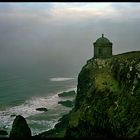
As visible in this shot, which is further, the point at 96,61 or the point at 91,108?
the point at 96,61

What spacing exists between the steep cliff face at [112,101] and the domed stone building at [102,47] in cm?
136

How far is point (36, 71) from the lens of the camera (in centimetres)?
6631

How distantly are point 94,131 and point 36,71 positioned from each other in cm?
3733

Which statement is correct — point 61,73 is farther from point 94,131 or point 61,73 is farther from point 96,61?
point 94,131

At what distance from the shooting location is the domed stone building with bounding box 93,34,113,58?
35200 millimetres

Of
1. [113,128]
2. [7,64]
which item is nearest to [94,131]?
[113,128]

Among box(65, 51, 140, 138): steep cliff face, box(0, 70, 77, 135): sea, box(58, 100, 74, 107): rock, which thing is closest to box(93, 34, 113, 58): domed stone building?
box(65, 51, 140, 138): steep cliff face

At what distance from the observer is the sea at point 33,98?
3906 cm

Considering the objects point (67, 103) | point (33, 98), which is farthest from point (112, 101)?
point (33, 98)

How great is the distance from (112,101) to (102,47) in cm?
852

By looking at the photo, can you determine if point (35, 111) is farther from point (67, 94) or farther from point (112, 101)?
point (112, 101)

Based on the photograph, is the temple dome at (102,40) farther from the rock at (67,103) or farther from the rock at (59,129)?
the rock at (67,103)

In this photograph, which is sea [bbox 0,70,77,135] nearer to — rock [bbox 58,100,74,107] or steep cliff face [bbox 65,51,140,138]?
rock [bbox 58,100,74,107]

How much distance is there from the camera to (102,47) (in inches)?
1452
